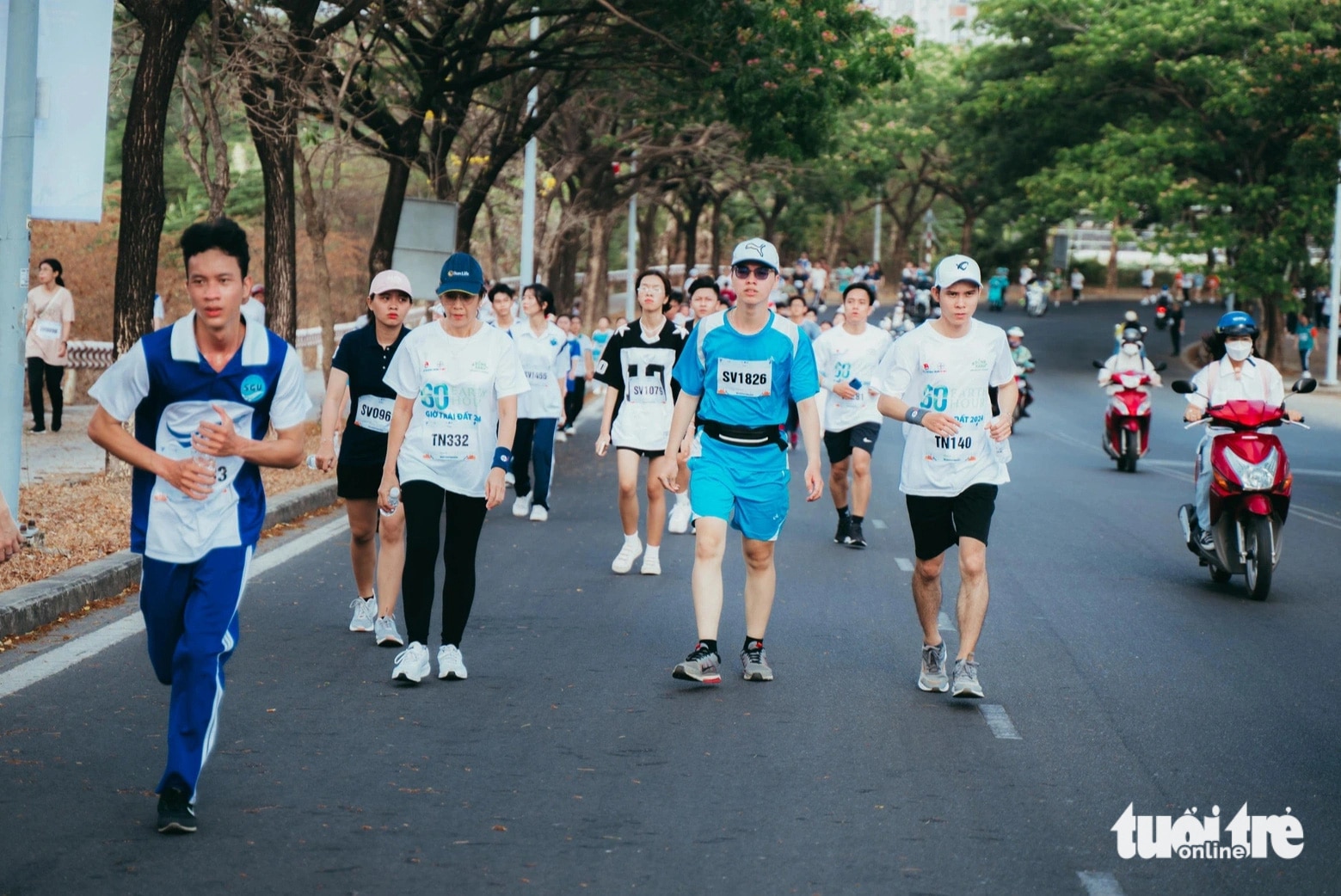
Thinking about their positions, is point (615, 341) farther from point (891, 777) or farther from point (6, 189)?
point (891, 777)

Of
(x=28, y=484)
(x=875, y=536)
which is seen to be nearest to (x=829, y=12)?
(x=875, y=536)

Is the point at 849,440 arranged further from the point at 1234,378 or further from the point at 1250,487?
the point at 1250,487

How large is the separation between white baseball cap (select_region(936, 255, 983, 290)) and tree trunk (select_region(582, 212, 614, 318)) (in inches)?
1336

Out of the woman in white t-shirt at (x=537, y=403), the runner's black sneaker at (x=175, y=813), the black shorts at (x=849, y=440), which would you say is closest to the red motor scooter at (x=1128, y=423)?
the black shorts at (x=849, y=440)

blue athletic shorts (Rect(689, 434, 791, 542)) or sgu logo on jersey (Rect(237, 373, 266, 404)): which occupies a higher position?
sgu logo on jersey (Rect(237, 373, 266, 404))

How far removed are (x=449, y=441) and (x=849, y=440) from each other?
20.0ft

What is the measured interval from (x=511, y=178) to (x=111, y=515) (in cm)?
3130

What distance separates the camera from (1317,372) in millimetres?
44375

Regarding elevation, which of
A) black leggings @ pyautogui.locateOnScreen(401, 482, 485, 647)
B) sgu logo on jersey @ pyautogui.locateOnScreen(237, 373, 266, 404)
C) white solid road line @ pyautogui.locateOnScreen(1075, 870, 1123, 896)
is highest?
sgu logo on jersey @ pyautogui.locateOnScreen(237, 373, 266, 404)

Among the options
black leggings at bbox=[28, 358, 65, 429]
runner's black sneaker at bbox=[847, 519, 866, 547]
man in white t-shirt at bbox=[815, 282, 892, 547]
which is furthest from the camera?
black leggings at bbox=[28, 358, 65, 429]

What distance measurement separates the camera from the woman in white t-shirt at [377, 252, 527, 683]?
768 centimetres

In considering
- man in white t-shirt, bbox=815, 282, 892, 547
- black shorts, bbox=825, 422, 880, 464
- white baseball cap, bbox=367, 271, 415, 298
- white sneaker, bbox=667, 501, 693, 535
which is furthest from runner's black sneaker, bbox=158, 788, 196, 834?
black shorts, bbox=825, 422, 880, 464

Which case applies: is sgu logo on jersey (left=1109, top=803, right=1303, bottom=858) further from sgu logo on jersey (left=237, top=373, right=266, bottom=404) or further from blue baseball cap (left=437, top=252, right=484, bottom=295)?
blue baseball cap (left=437, top=252, right=484, bottom=295)

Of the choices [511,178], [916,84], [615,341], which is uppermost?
[916,84]
